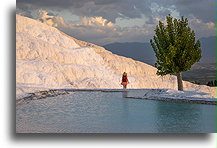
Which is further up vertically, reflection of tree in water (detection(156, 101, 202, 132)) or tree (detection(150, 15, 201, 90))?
tree (detection(150, 15, 201, 90))

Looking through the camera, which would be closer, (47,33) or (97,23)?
(97,23)

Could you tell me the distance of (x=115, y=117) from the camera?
11422 millimetres

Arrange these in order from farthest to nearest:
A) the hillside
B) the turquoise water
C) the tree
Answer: the hillside
the tree
the turquoise water

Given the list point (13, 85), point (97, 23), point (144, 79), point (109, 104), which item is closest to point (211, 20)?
point (97, 23)

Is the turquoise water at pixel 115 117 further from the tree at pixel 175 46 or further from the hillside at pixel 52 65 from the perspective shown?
the tree at pixel 175 46

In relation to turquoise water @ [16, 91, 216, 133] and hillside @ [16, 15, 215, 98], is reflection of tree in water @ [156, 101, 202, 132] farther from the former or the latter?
hillside @ [16, 15, 215, 98]

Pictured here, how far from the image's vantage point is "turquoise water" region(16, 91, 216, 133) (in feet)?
33.0

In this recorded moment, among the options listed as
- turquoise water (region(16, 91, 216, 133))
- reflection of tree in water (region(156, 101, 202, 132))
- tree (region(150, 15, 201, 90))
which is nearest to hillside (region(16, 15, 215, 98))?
tree (region(150, 15, 201, 90))

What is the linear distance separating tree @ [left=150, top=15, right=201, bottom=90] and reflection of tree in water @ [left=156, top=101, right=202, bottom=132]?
508 centimetres

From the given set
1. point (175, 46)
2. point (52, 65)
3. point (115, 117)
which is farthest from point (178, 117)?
point (52, 65)

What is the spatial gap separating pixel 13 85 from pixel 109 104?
17.0 feet

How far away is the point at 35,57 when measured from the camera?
107 ft

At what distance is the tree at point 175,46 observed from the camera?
62.2ft

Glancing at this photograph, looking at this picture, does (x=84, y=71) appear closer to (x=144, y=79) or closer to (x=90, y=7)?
(x=90, y=7)
